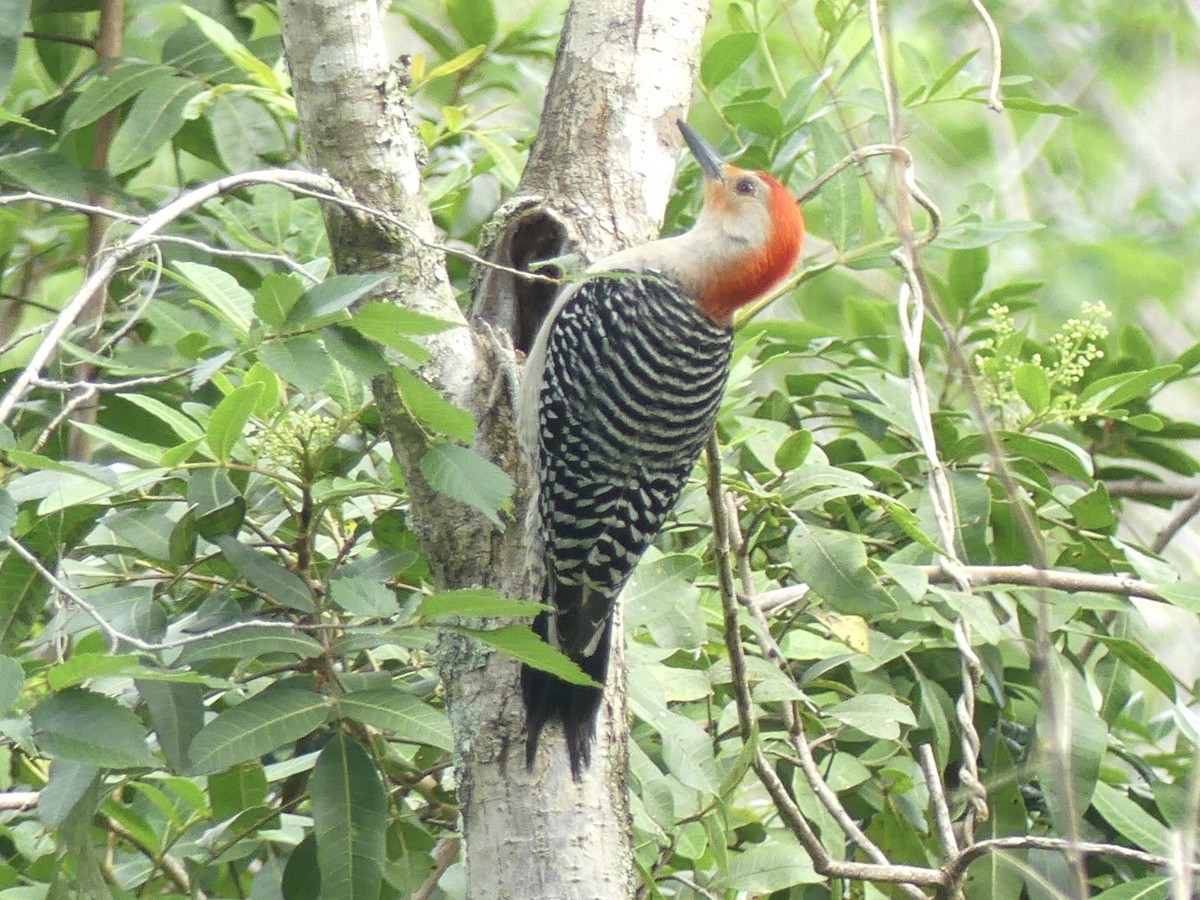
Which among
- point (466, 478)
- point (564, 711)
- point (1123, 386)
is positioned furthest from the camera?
point (1123, 386)

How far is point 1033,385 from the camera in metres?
3.09

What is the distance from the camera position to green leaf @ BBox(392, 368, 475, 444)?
1991mm

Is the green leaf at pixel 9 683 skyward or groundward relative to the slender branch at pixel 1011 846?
skyward

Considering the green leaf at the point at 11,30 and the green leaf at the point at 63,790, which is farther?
the green leaf at the point at 11,30

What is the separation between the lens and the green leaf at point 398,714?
233 cm

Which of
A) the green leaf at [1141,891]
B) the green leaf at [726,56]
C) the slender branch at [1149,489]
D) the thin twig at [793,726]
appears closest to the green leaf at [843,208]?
the green leaf at [726,56]

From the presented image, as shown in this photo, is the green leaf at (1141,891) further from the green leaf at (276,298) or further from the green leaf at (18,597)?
the green leaf at (18,597)

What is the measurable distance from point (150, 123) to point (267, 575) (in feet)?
4.77

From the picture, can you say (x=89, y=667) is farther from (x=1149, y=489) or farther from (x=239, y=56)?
(x=1149, y=489)

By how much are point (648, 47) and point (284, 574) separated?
5.30 feet

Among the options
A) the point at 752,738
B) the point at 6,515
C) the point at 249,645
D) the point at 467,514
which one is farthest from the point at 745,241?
the point at 6,515

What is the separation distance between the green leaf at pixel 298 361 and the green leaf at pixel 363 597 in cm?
39

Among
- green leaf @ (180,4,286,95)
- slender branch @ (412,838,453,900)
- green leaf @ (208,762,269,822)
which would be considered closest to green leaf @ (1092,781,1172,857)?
slender branch @ (412,838,453,900)

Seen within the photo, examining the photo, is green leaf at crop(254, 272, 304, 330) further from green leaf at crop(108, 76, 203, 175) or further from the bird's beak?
the bird's beak
